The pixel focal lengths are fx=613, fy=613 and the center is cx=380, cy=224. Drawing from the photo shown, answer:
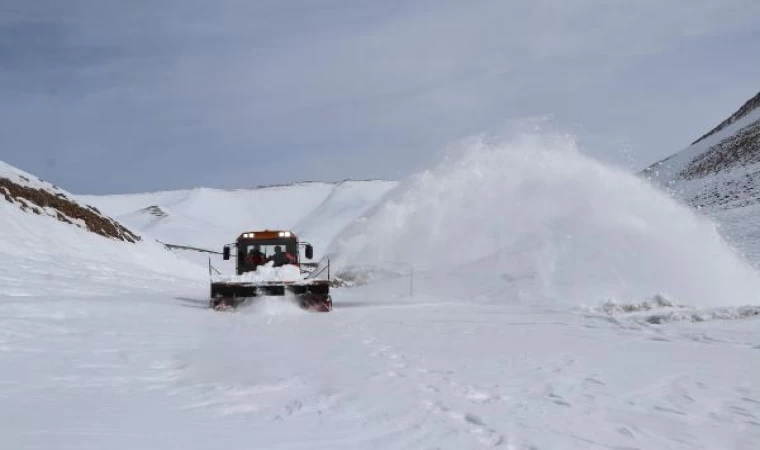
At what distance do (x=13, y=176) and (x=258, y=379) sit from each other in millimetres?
28895

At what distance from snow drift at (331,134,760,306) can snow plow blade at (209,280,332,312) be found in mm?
5175

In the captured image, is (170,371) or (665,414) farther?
(170,371)

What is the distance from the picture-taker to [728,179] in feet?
163

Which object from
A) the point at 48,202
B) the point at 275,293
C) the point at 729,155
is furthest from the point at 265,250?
the point at 729,155

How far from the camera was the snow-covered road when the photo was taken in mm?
4039

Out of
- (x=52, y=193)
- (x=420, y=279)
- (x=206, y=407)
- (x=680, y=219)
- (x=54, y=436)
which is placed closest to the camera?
(x=54, y=436)

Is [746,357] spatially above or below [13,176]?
below

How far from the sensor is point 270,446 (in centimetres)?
377

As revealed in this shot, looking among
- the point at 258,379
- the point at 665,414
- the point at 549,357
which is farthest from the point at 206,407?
the point at 549,357

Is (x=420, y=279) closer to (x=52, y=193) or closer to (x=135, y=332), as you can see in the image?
(x=135, y=332)

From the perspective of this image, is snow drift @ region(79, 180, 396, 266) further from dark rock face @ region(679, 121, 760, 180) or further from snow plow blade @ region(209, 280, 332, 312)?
snow plow blade @ region(209, 280, 332, 312)

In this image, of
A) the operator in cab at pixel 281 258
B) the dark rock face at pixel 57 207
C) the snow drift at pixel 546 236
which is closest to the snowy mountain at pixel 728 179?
the snow drift at pixel 546 236

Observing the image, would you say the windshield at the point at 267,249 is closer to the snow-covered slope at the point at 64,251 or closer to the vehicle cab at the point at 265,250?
the vehicle cab at the point at 265,250

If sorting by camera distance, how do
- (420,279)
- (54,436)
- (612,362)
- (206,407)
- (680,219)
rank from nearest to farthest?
(54,436) < (206,407) < (612,362) < (680,219) < (420,279)
